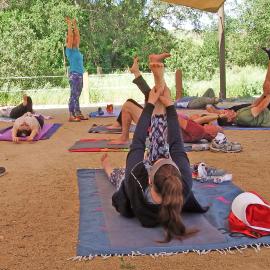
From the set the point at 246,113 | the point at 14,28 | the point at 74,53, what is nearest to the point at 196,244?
the point at 246,113

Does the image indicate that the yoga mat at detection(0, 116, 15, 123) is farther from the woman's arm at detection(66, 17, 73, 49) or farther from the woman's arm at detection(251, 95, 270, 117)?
the woman's arm at detection(251, 95, 270, 117)

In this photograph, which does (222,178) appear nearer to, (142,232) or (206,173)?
(206,173)

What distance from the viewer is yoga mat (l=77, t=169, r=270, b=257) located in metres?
2.55

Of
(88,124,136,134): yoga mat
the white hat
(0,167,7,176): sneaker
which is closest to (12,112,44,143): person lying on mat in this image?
(88,124,136,134): yoga mat

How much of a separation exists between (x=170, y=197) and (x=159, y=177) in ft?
0.39

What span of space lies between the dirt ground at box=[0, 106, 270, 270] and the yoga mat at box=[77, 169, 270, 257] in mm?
60

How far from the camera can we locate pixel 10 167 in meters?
4.80

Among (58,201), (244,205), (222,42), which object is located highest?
(222,42)

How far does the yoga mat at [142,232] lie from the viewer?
100 inches

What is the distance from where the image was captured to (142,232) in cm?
277

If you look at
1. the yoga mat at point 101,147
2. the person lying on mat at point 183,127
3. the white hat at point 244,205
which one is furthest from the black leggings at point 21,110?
the white hat at point 244,205

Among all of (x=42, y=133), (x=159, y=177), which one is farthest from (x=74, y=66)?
(x=159, y=177)

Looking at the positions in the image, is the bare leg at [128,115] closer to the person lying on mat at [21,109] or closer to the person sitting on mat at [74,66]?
the person lying on mat at [21,109]

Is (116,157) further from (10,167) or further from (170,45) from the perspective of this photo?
(170,45)
